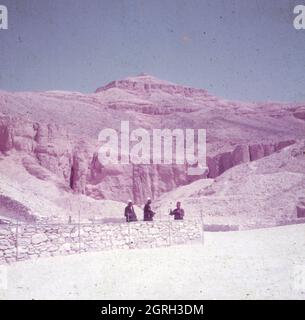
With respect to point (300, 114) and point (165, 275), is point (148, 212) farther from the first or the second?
point (300, 114)

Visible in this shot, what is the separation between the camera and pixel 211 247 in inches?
686

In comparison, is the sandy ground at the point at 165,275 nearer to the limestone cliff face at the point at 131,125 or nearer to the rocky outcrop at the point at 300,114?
the limestone cliff face at the point at 131,125

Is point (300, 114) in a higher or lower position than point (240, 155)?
higher

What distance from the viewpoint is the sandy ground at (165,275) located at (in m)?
10.1

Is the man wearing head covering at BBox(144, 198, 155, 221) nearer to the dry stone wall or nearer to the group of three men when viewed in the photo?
the group of three men

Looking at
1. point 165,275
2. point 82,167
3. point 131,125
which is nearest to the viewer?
point 165,275

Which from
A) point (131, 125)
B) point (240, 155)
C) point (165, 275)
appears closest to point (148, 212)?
point (165, 275)

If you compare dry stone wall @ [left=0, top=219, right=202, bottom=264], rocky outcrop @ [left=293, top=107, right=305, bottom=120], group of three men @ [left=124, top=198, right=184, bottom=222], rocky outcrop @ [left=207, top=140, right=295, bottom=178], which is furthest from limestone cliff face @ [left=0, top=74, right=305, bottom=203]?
dry stone wall @ [left=0, top=219, right=202, bottom=264]

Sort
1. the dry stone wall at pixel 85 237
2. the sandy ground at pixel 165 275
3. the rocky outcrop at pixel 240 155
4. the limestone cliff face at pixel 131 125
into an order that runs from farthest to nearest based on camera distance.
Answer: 1. the rocky outcrop at pixel 240 155
2. the limestone cliff face at pixel 131 125
3. the dry stone wall at pixel 85 237
4. the sandy ground at pixel 165 275

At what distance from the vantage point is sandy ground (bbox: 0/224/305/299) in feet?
33.0

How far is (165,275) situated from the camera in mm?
11852

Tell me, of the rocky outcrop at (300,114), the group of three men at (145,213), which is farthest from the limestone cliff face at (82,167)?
the rocky outcrop at (300,114)

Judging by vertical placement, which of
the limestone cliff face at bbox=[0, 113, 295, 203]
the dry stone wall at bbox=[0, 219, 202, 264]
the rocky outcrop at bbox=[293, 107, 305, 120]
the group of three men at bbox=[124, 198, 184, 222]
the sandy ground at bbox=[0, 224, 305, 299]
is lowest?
the sandy ground at bbox=[0, 224, 305, 299]
